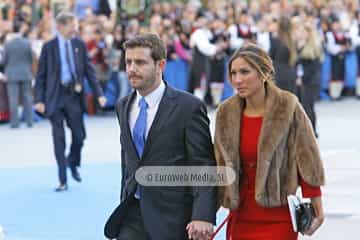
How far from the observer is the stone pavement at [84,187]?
10.2 m

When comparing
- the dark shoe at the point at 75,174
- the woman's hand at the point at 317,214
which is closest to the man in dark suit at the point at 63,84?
the dark shoe at the point at 75,174

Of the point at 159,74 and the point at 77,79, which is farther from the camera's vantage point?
the point at 77,79

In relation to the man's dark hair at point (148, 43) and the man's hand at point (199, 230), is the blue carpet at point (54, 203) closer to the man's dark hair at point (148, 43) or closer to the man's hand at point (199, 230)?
the man's hand at point (199, 230)

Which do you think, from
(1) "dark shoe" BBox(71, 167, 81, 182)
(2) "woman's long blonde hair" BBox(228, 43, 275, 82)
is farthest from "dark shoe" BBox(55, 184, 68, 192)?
(2) "woman's long blonde hair" BBox(228, 43, 275, 82)

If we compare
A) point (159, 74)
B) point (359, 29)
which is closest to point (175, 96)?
point (159, 74)

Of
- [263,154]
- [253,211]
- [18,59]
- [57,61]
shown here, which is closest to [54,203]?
[57,61]

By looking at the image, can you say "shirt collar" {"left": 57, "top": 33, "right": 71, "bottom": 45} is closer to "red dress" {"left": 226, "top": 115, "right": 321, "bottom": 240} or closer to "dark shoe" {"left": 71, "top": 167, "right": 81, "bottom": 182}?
"dark shoe" {"left": 71, "top": 167, "right": 81, "bottom": 182}

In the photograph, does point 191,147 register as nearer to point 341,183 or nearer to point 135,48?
point 135,48

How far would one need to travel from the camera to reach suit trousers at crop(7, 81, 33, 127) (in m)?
20.4

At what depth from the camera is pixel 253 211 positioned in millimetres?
5785

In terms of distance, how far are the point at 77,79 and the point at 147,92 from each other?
267 inches

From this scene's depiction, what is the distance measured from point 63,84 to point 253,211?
690 centimetres

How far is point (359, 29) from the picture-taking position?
2675 cm

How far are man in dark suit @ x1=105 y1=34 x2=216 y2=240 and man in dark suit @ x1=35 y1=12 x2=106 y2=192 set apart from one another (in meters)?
6.50
